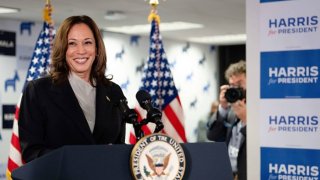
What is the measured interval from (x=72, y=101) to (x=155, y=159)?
572 mm

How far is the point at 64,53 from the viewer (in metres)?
2.05

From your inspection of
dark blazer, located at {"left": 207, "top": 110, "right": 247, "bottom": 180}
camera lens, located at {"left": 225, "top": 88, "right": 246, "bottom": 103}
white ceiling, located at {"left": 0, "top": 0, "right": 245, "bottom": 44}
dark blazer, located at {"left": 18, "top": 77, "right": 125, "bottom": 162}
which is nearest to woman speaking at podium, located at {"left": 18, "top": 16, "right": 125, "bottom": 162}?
dark blazer, located at {"left": 18, "top": 77, "right": 125, "bottom": 162}

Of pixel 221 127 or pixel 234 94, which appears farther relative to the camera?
pixel 221 127

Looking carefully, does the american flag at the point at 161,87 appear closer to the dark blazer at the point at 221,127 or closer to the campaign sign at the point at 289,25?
the dark blazer at the point at 221,127

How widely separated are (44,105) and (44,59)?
2.51 m

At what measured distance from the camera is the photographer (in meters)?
3.53

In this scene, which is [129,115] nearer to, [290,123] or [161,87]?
[290,123]

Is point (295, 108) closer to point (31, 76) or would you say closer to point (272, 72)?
point (272, 72)

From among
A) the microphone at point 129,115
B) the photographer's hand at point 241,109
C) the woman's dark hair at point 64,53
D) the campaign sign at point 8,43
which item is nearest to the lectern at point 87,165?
the microphone at point 129,115

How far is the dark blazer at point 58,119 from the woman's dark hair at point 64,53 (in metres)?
0.07

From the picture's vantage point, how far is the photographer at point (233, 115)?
11.6ft

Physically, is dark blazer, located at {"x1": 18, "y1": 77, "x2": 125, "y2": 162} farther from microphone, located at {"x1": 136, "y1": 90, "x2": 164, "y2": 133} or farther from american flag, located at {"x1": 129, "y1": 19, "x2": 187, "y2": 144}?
american flag, located at {"x1": 129, "y1": 19, "x2": 187, "y2": 144}

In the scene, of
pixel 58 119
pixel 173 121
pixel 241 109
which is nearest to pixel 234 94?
pixel 241 109

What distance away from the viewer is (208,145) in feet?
5.26
